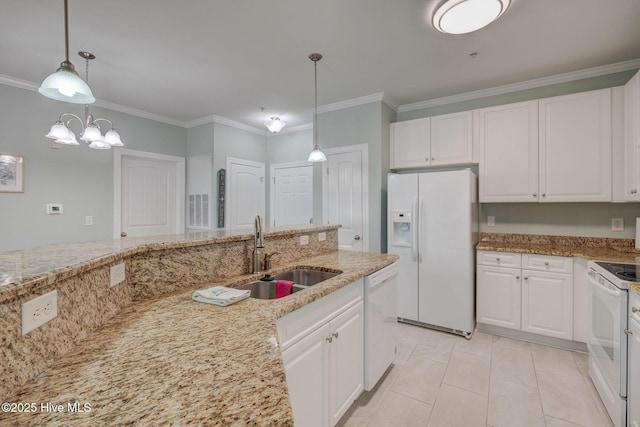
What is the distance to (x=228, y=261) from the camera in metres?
1.73

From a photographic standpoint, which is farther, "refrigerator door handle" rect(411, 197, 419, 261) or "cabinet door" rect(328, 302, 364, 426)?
"refrigerator door handle" rect(411, 197, 419, 261)

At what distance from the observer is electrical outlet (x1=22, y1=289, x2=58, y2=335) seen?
2.24 feet

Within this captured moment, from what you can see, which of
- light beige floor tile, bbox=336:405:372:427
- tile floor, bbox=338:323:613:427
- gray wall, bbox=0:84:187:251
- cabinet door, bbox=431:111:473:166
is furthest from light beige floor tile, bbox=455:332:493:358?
gray wall, bbox=0:84:187:251

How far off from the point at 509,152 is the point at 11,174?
16.8ft

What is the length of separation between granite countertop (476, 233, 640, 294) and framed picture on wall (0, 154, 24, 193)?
188 inches

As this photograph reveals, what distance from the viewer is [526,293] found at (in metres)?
2.75

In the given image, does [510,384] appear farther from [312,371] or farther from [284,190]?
[284,190]

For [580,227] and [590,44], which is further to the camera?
[580,227]

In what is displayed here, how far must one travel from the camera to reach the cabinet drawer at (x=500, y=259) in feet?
9.16

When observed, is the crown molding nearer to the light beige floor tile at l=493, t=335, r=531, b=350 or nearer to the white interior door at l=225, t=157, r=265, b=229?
the white interior door at l=225, t=157, r=265, b=229

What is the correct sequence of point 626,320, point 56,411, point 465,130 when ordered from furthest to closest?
1. point 465,130
2. point 626,320
3. point 56,411

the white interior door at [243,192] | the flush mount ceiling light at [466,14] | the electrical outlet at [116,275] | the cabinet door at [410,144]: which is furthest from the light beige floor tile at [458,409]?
the white interior door at [243,192]

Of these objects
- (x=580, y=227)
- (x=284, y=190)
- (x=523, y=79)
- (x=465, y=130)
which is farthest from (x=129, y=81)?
(x=580, y=227)

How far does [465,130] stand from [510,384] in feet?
8.07
